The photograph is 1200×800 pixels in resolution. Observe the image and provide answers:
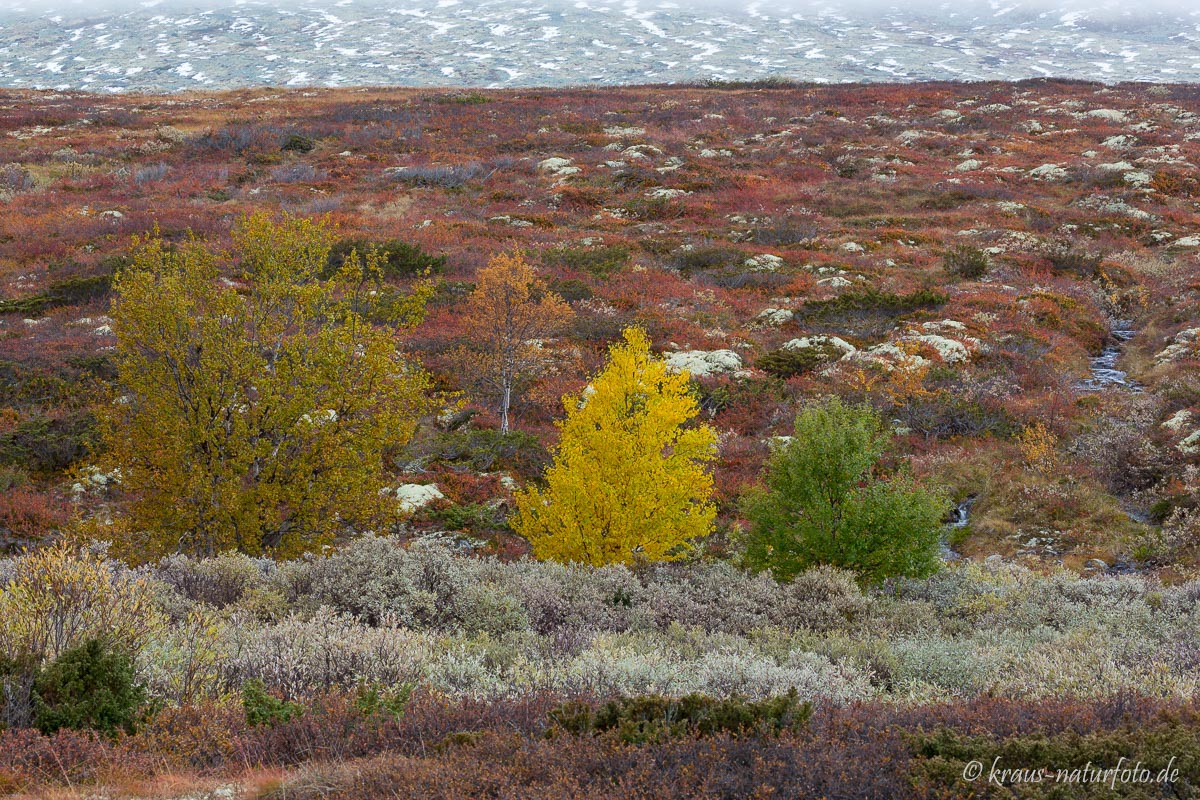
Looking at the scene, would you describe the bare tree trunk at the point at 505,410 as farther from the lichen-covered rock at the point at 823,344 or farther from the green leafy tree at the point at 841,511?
the lichen-covered rock at the point at 823,344

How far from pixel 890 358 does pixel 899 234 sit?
1301 centimetres

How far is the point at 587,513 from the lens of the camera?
987 cm

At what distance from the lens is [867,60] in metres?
94.6

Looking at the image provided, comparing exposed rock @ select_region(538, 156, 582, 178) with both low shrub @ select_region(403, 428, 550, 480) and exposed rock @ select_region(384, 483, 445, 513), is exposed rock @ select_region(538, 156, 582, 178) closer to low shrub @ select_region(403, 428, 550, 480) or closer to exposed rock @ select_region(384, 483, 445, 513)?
low shrub @ select_region(403, 428, 550, 480)

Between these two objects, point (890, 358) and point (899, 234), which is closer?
point (890, 358)

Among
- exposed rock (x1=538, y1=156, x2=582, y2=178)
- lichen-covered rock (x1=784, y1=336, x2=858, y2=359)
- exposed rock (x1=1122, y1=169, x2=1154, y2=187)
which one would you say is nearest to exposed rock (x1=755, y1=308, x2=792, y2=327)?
lichen-covered rock (x1=784, y1=336, x2=858, y2=359)

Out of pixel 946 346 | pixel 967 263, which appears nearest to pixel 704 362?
pixel 946 346

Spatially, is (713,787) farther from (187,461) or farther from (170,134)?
(170,134)

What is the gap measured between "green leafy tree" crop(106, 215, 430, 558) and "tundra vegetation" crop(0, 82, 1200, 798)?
53 mm

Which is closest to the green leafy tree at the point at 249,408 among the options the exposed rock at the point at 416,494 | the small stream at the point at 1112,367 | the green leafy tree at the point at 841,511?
the exposed rock at the point at 416,494

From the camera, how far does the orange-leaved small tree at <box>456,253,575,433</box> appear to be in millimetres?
16141

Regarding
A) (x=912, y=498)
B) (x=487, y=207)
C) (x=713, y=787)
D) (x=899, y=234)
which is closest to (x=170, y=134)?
(x=487, y=207)

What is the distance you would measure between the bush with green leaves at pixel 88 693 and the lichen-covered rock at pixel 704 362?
14628 mm

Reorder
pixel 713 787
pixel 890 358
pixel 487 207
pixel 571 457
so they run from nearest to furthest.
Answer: pixel 713 787, pixel 571 457, pixel 890 358, pixel 487 207
